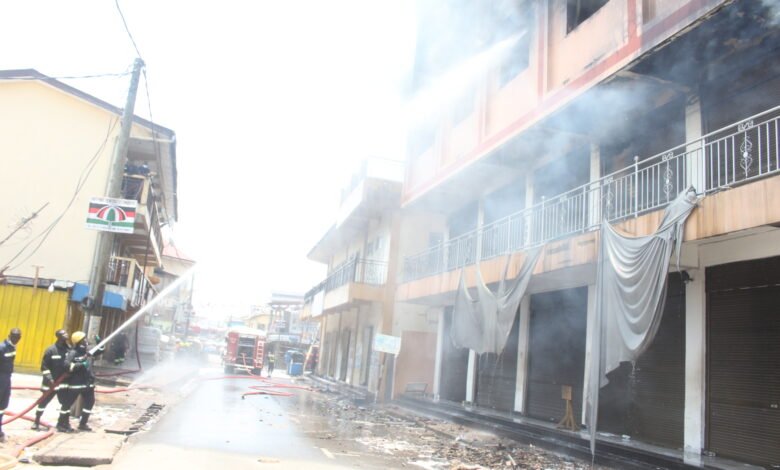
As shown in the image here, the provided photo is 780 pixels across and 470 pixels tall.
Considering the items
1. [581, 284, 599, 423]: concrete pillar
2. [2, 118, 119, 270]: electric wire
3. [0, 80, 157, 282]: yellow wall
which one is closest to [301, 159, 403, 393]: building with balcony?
[0, 80, 157, 282]: yellow wall

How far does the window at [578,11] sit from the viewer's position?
1079 centimetres

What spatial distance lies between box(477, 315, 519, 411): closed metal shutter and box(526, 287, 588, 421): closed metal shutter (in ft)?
2.30

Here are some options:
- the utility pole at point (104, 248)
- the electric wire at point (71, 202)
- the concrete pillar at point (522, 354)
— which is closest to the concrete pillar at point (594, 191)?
the concrete pillar at point (522, 354)

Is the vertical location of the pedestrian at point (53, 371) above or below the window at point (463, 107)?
below

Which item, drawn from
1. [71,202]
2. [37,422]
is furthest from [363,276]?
[37,422]

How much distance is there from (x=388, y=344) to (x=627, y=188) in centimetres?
935

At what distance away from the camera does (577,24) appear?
35.7ft

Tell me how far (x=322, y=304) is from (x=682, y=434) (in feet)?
63.6

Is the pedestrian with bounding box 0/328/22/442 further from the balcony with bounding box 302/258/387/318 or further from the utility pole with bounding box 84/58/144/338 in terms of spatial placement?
the balcony with bounding box 302/258/387/318

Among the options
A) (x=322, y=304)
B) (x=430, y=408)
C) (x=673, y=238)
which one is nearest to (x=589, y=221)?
(x=673, y=238)

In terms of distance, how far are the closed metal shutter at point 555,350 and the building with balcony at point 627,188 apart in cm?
4

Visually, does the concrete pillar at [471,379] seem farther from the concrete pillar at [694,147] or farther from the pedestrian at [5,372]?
the pedestrian at [5,372]

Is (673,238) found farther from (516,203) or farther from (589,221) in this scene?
(516,203)

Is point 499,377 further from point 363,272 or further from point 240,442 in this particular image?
point 363,272
